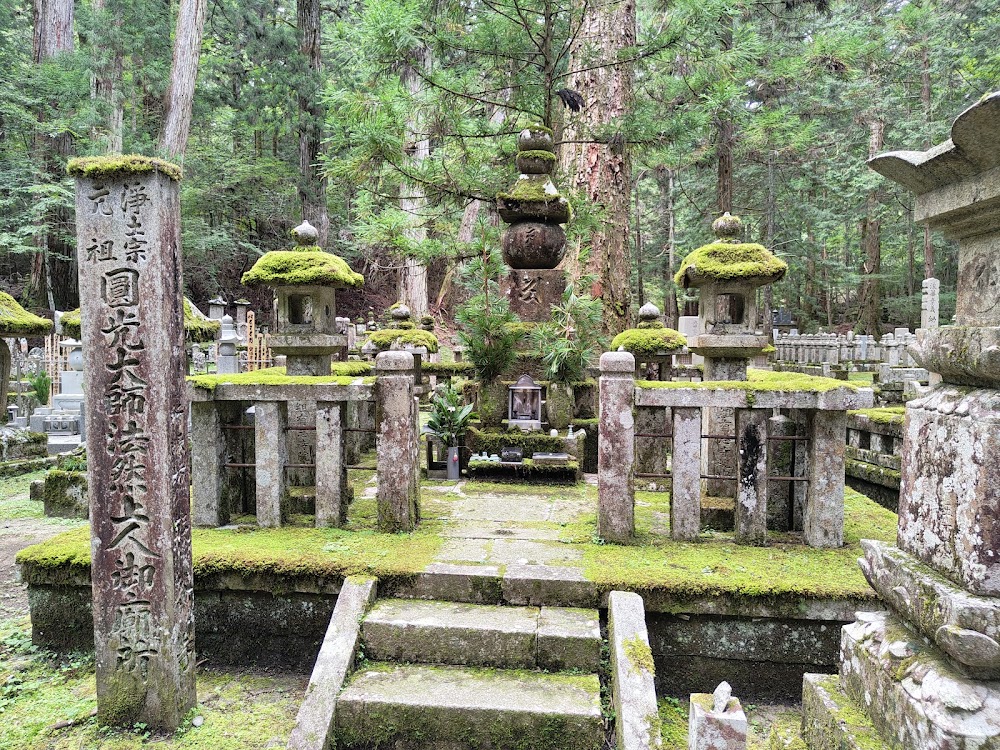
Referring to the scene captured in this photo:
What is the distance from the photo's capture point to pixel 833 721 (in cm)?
223

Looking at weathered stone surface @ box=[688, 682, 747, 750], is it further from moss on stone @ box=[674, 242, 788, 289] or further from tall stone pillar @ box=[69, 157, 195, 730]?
moss on stone @ box=[674, 242, 788, 289]

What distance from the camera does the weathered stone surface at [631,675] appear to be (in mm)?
3127

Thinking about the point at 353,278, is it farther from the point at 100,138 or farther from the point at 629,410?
the point at 100,138

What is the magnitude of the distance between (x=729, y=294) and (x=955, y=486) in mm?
4352

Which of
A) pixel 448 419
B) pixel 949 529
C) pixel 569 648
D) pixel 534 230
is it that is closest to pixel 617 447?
pixel 569 648

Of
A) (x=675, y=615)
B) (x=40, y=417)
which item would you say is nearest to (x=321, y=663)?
(x=675, y=615)

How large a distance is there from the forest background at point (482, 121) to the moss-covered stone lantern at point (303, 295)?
209 centimetres

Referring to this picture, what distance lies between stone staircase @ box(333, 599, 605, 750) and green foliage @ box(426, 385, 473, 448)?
119 inches

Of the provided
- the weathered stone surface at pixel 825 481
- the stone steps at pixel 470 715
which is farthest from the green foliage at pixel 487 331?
the stone steps at pixel 470 715

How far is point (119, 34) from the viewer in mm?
17484

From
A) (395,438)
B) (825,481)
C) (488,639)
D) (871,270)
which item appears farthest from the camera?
(871,270)

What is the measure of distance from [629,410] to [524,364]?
3.37m

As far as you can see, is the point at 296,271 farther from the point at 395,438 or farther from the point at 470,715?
the point at 470,715

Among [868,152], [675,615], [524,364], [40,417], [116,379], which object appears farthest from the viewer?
[868,152]
